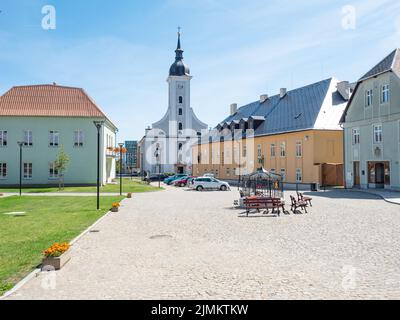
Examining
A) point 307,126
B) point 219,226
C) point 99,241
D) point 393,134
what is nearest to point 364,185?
point 393,134

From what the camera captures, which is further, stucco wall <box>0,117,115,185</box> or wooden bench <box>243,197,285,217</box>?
stucco wall <box>0,117,115,185</box>

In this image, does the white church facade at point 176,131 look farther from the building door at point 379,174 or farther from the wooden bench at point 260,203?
the wooden bench at point 260,203

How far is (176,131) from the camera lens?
249ft

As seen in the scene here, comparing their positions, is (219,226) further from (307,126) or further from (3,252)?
(307,126)

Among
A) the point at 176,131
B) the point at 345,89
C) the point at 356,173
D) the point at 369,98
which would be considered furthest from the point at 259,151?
the point at 176,131

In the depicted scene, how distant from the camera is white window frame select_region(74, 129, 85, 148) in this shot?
41375 mm

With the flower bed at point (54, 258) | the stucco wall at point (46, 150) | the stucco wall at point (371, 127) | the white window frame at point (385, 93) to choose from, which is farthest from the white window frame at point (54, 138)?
the flower bed at point (54, 258)

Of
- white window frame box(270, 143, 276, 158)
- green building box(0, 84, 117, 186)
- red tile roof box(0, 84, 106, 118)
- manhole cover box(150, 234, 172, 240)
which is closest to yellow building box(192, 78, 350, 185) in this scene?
white window frame box(270, 143, 276, 158)

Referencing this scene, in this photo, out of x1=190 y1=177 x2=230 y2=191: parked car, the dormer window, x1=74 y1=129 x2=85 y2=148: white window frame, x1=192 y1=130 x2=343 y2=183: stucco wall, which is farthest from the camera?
x1=74 y1=129 x2=85 y2=148: white window frame

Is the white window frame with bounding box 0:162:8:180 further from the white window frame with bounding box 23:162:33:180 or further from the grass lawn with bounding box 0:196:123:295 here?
the grass lawn with bounding box 0:196:123:295

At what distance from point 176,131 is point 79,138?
35607 mm

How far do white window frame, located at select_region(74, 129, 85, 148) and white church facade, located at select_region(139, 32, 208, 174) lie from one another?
33.9 meters

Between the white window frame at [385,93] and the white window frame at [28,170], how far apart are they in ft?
117

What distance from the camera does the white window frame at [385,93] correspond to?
30462 mm
